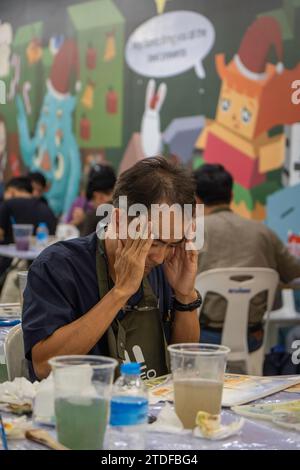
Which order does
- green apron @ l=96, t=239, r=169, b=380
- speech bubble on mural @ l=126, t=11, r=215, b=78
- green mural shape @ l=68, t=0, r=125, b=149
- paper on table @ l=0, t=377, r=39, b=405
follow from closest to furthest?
1. paper on table @ l=0, t=377, r=39, b=405
2. green apron @ l=96, t=239, r=169, b=380
3. speech bubble on mural @ l=126, t=11, r=215, b=78
4. green mural shape @ l=68, t=0, r=125, b=149

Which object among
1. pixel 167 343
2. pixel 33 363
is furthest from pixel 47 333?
pixel 167 343

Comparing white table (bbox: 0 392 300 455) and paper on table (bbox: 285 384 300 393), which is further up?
white table (bbox: 0 392 300 455)

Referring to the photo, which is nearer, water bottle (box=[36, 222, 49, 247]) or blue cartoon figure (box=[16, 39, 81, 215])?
water bottle (box=[36, 222, 49, 247])

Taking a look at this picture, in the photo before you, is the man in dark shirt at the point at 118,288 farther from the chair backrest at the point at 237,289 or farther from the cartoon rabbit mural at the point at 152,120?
the cartoon rabbit mural at the point at 152,120

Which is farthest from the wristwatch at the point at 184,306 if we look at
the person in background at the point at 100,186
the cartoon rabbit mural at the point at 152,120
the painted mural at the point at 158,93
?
the cartoon rabbit mural at the point at 152,120

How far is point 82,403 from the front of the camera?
53.6 inches

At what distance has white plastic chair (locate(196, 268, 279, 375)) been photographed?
3873mm

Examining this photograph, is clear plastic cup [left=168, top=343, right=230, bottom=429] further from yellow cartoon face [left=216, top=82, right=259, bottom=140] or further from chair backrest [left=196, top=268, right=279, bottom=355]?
yellow cartoon face [left=216, top=82, right=259, bottom=140]

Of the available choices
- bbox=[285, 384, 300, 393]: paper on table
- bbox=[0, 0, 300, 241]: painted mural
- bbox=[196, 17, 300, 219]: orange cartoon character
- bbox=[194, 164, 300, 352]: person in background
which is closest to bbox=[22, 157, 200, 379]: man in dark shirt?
bbox=[285, 384, 300, 393]: paper on table

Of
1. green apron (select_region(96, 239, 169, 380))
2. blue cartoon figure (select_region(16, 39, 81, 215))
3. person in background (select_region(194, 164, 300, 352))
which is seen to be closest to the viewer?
green apron (select_region(96, 239, 169, 380))

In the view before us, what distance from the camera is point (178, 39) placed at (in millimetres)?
6863

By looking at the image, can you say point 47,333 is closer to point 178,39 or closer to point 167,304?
point 167,304

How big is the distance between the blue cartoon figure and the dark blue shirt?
246 inches
